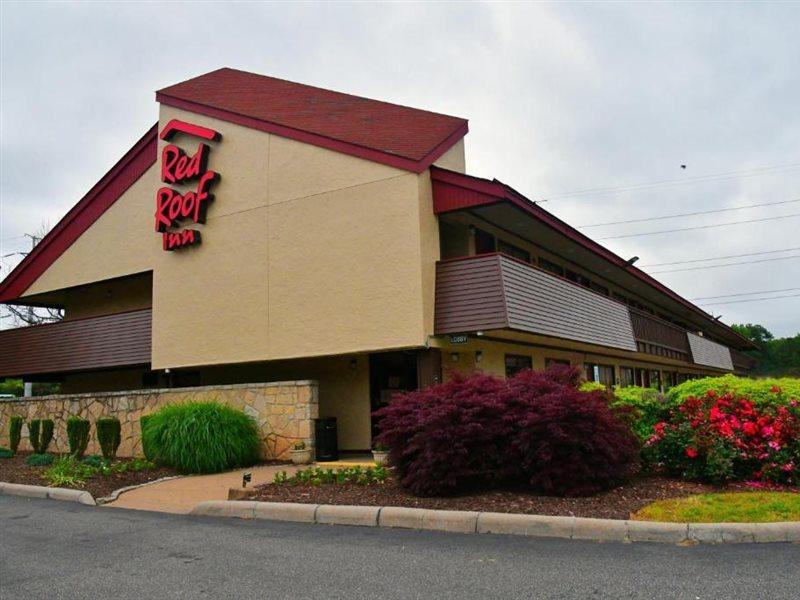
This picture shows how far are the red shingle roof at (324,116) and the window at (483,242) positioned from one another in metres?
2.55

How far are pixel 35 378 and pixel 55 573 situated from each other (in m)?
21.6

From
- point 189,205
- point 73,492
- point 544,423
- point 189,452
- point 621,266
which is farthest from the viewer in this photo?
point 621,266

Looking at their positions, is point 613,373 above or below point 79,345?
below

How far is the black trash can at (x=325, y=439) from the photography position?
15.1 metres

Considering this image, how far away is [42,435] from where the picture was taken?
17.1m

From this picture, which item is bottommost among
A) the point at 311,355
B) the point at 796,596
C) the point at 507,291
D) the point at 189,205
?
the point at 796,596

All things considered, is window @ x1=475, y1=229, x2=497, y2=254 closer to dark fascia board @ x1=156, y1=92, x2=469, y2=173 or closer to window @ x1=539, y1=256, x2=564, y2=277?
dark fascia board @ x1=156, y1=92, x2=469, y2=173

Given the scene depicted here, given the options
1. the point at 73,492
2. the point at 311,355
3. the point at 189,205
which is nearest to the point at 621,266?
the point at 311,355

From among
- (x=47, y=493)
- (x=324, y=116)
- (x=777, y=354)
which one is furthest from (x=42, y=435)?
(x=777, y=354)

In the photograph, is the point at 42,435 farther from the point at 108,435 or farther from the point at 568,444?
the point at 568,444

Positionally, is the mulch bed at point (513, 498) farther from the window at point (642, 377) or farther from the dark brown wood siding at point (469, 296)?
the window at point (642, 377)

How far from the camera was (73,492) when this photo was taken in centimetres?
1184

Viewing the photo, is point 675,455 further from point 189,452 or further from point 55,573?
point 189,452

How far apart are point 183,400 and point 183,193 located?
19.8 feet
